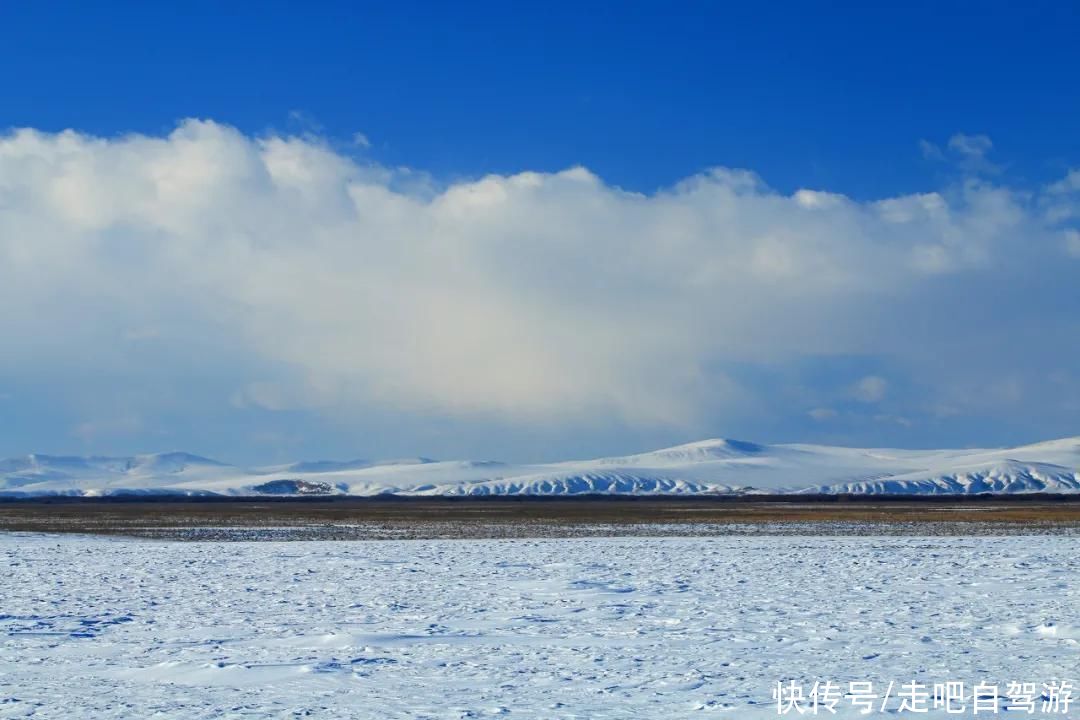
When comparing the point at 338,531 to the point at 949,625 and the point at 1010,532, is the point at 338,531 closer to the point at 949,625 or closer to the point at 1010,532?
the point at 1010,532

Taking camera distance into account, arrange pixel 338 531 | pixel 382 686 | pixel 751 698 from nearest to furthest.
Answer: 1. pixel 751 698
2. pixel 382 686
3. pixel 338 531

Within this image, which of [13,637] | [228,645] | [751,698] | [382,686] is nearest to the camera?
[751,698]

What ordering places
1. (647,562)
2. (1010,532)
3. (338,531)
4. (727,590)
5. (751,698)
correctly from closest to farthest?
(751,698) < (727,590) < (647,562) < (1010,532) < (338,531)

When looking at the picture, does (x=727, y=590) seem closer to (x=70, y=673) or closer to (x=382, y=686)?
(x=382, y=686)

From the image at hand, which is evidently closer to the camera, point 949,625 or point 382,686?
point 382,686

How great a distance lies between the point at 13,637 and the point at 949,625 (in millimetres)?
13905

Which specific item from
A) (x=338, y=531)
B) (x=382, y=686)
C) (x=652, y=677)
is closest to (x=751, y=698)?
(x=652, y=677)

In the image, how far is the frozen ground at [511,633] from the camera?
11.8 meters

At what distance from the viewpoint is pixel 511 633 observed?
633 inches

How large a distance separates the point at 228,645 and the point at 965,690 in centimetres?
950

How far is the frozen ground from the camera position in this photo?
11.8 meters

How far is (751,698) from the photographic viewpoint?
11.5 m

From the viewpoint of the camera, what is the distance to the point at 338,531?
49062 millimetres

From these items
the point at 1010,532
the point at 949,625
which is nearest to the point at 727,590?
the point at 949,625
